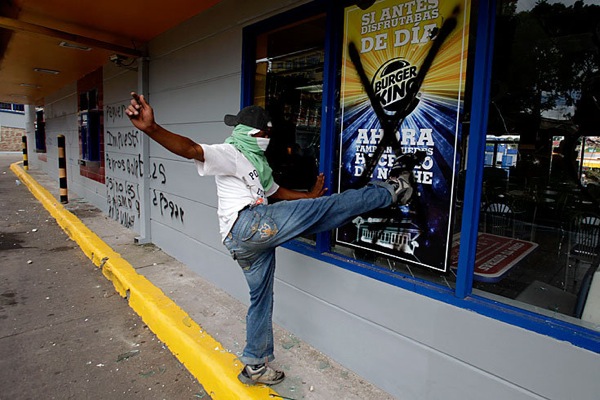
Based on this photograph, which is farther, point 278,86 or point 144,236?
point 144,236

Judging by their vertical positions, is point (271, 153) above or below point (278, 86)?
below

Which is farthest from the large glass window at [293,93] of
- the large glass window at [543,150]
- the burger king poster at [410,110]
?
the large glass window at [543,150]

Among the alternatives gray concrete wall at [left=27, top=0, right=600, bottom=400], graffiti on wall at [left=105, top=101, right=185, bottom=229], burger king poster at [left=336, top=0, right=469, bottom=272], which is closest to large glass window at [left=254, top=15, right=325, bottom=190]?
gray concrete wall at [left=27, top=0, right=600, bottom=400]

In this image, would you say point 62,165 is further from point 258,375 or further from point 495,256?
point 495,256

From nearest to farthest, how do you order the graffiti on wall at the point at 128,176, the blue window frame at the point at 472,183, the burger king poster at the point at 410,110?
the blue window frame at the point at 472,183
the burger king poster at the point at 410,110
the graffiti on wall at the point at 128,176

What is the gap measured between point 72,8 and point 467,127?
15.7ft

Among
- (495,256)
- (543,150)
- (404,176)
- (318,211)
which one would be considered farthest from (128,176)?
(543,150)

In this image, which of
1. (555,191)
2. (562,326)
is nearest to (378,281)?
(562,326)

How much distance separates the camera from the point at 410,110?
2436mm

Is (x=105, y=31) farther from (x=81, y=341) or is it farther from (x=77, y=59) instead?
(x=81, y=341)

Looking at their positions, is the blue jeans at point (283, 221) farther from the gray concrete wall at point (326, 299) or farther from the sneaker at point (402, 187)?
the gray concrete wall at point (326, 299)

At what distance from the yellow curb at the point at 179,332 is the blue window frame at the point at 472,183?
1.06m

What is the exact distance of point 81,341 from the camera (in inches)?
132

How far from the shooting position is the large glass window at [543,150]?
3783 mm
